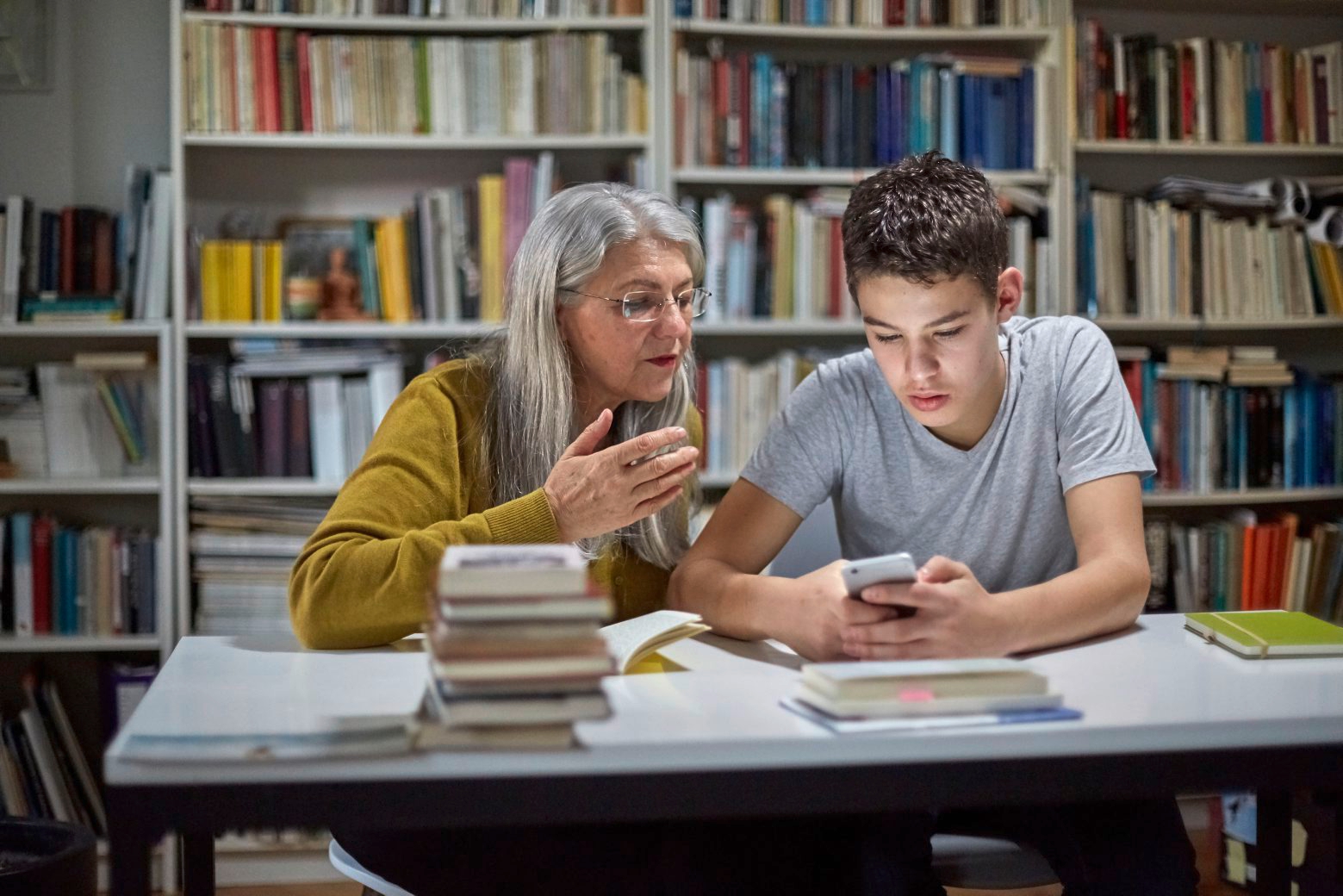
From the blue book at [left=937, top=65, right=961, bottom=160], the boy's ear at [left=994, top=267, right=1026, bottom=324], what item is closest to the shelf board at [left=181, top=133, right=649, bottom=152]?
the blue book at [left=937, top=65, right=961, bottom=160]

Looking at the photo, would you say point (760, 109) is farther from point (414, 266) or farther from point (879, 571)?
point (879, 571)

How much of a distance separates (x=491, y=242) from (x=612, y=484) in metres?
1.65

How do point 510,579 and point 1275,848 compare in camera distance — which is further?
point 1275,848

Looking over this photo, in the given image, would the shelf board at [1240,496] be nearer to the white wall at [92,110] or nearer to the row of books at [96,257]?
the row of books at [96,257]

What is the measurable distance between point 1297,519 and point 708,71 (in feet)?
6.30

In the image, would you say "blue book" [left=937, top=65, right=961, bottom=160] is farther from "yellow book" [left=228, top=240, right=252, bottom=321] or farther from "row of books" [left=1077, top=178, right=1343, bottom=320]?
"yellow book" [left=228, top=240, right=252, bottom=321]

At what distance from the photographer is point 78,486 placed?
9.59 ft

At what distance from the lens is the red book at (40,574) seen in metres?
2.97

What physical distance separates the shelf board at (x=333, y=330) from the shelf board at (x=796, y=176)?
618 millimetres

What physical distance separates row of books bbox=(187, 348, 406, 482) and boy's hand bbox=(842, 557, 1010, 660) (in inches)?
73.2

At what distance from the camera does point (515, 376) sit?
177 cm

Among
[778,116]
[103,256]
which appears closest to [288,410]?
[103,256]

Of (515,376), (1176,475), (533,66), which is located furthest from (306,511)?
(1176,475)

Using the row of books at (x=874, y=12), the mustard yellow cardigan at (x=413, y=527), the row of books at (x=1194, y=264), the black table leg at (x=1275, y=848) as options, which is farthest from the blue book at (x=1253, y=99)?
the mustard yellow cardigan at (x=413, y=527)
